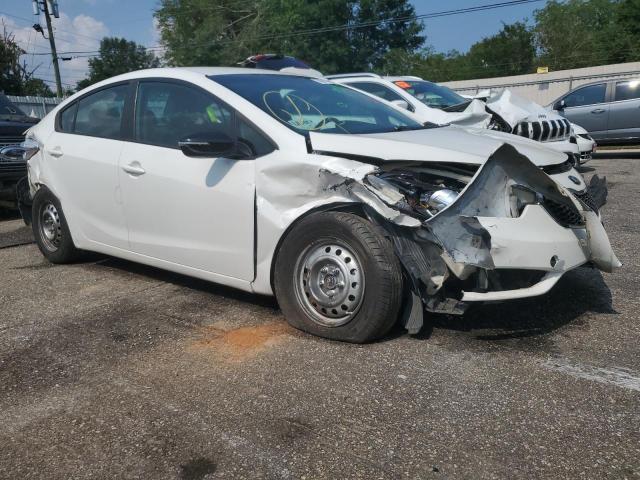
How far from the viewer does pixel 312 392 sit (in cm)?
297

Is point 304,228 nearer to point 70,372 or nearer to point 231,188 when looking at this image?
point 231,188

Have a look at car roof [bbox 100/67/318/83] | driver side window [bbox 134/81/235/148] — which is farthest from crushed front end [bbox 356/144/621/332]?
car roof [bbox 100/67/318/83]

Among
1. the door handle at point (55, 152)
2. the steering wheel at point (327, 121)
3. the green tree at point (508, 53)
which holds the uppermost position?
the green tree at point (508, 53)

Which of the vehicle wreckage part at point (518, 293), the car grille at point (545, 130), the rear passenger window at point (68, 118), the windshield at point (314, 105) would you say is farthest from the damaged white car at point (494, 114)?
the vehicle wreckage part at point (518, 293)

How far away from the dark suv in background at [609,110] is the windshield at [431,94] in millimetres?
5026

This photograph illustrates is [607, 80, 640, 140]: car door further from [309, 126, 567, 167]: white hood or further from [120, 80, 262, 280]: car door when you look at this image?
[120, 80, 262, 280]: car door

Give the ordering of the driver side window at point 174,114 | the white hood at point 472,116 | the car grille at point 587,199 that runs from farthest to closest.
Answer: the white hood at point 472,116, the driver side window at point 174,114, the car grille at point 587,199

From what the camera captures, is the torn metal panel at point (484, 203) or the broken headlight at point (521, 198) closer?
the torn metal panel at point (484, 203)

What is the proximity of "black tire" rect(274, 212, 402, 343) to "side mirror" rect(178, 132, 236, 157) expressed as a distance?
683 millimetres

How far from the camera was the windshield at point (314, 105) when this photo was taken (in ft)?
12.9

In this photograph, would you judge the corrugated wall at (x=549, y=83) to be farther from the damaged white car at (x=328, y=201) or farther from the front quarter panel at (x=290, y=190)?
the front quarter panel at (x=290, y=190)

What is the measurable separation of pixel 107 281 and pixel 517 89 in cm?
2867

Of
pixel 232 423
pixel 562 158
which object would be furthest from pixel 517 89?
pixel 232 423

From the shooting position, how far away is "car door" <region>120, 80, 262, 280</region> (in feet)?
12.6
